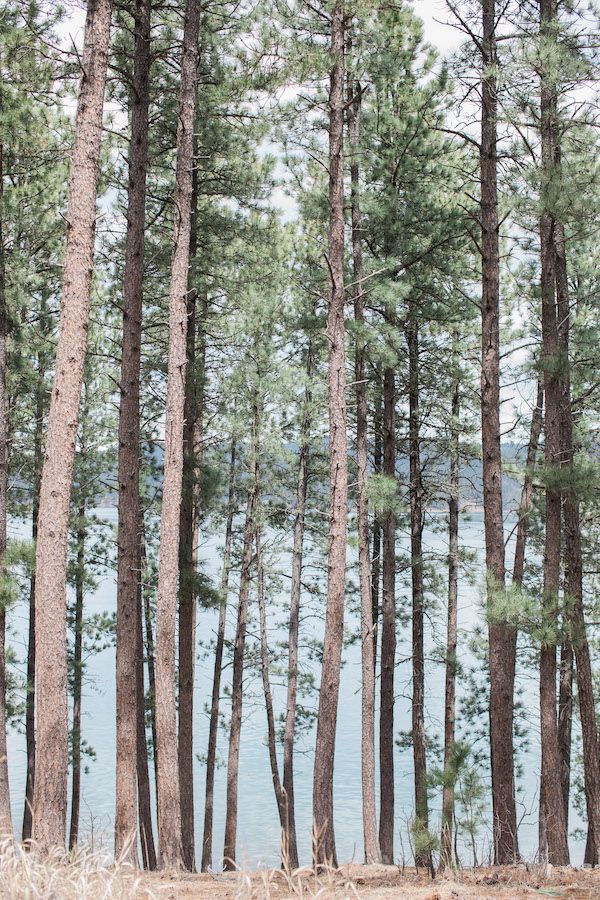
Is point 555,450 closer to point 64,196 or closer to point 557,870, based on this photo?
point 557,870

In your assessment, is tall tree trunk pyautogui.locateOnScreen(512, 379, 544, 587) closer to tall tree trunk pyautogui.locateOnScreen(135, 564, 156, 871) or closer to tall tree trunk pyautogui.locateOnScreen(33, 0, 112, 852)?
tall tree trunk pyautogui.locateOnScreen(135, 564, 156, 871)

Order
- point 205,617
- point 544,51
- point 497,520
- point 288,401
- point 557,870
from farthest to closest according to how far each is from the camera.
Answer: point 205,617 < point 288,401 < point 497,520 < point 544,51 < point 557,870

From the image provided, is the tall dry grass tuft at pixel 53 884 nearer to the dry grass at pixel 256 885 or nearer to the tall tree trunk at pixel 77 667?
→ the dry grass at pixel 256 885

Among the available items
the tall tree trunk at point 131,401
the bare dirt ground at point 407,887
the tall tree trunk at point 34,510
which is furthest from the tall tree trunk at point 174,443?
the tall tree trunk at point 34,510

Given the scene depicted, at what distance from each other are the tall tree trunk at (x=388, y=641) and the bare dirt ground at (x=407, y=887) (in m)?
5.28

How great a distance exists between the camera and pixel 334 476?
331 inches

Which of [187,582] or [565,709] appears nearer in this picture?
[187,582]

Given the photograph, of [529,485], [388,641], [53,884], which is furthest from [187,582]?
[53,884]

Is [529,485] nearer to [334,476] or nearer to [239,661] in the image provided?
[334,476]

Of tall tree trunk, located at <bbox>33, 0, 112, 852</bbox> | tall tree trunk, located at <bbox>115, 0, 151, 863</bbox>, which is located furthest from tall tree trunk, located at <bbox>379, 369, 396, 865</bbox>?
tall tree trunk, located at <bbox>33, 0, 112, 852</bbox>

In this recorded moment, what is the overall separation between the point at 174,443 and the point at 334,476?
1717mm

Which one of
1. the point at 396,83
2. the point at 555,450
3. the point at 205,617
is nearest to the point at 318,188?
the point at 396,83

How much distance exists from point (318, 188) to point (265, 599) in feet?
26.8

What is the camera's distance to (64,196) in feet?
41.3
